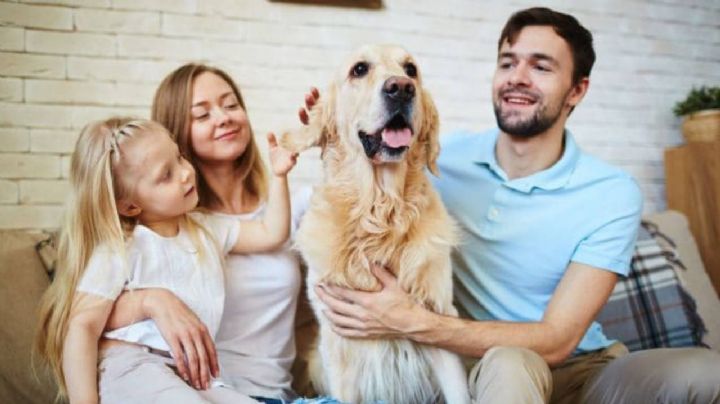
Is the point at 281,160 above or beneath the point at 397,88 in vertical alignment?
beneath

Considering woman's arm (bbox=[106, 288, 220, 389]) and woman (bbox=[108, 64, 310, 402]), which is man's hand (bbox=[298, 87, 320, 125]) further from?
woman's arm (bbox=[106, 288, 220, 389])

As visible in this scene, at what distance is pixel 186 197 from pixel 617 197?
1123mm

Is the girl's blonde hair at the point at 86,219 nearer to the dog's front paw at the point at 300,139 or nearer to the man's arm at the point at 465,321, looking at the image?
the dog's front paw at the point at 300,139

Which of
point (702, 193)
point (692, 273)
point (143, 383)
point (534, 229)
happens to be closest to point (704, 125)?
point (702, 193)

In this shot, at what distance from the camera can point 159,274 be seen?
135cm

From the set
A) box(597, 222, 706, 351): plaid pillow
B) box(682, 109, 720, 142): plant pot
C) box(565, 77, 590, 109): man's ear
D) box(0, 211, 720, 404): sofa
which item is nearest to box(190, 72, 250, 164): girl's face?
box(0, 211, 720, 404): sofa

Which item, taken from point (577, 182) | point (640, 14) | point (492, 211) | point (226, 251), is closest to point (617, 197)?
point (577, 182)

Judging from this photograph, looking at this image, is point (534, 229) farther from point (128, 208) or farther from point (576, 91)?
point (128, 208)

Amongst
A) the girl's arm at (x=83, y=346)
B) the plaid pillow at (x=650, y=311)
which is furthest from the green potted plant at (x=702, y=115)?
the girl's arm at (x=83, y=346)

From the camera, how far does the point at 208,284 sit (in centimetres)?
138

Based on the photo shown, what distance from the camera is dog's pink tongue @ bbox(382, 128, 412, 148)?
1384 mm

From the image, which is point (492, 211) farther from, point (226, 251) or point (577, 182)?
point (226, 251)

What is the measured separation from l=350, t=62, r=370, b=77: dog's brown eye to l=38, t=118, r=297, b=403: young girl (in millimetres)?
280

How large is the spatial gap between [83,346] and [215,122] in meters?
0.63
